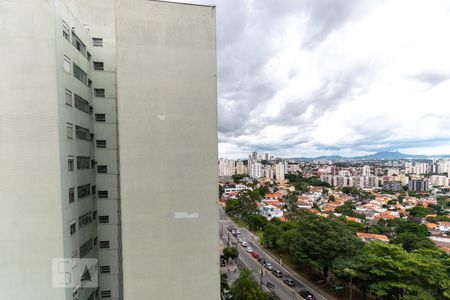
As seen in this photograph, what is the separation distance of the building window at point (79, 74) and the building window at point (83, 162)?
11.1 feet

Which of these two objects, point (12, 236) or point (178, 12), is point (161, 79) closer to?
point (178, 12)

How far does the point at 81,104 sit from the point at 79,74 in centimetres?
127

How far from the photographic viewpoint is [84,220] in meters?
9.84

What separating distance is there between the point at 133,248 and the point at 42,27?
8.51m

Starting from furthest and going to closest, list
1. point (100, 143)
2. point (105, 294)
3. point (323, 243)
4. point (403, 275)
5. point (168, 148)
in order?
1. point (323, 243)
2. point (403, 275)
3. point (100, 143)
4. point (105, 294)
5. point (168, 148)

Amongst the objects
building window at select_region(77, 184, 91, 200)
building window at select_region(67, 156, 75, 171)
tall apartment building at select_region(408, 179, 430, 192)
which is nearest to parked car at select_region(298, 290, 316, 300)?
building window at select_region(77, 184, 91, 200)

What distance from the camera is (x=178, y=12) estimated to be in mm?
9172

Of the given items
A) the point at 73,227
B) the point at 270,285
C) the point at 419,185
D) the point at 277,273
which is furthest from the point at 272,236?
the point at 419,185

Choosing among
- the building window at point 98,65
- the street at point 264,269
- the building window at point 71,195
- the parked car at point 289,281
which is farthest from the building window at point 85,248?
the parked car at point 289,281

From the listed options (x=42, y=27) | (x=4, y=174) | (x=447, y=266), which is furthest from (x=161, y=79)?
(x=447, y=266)

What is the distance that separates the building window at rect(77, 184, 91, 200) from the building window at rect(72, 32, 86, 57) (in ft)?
19.3

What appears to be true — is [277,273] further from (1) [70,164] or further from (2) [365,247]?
(1) [70,164]

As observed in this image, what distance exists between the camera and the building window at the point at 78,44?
940 cm

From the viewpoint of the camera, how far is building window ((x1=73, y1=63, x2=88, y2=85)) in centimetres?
943
